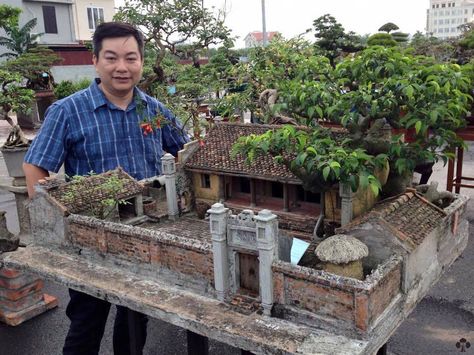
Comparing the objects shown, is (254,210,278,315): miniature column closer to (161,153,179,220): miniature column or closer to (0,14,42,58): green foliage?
(161,153,179,220): miniature column

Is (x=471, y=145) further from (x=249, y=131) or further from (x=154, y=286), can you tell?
(x=154, y=286)

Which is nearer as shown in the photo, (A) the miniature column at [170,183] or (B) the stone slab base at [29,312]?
(A) the miniature column at [170,183]

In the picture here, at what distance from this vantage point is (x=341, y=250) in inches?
226

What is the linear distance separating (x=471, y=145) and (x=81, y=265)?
87.4 ft

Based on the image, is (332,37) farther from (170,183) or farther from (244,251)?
(244,251)

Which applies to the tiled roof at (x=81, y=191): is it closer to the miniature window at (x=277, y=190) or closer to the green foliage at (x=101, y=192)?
the green foliage at (x=101, y=192)

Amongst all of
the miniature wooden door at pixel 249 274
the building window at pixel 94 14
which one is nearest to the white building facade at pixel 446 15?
the building window at pixel 94 14

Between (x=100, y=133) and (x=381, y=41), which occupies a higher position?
(x=381, y=41)

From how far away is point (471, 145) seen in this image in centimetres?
2842

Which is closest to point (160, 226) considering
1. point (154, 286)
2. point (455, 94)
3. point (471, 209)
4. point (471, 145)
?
point (154, 286)

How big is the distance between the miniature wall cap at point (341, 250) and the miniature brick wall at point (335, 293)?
1.32 feet

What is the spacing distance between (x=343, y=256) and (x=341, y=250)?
0.24 feet

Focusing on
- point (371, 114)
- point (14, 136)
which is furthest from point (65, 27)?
point (371, 114)

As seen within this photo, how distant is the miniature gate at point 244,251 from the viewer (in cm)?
552
